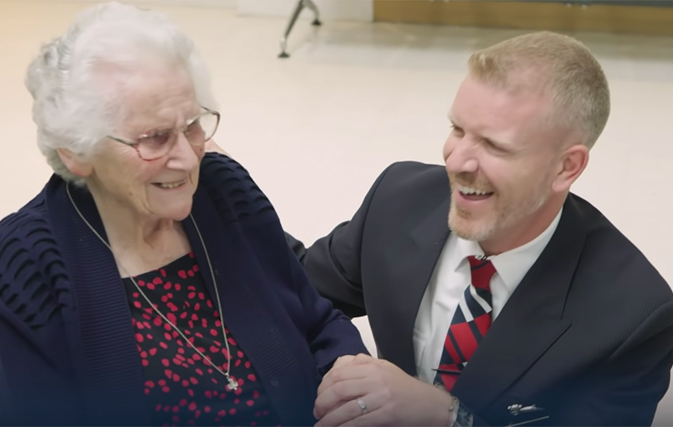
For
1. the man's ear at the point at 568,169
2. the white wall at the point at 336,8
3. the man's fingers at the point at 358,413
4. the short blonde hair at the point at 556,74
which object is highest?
the short blonde hair at the point at 556,74

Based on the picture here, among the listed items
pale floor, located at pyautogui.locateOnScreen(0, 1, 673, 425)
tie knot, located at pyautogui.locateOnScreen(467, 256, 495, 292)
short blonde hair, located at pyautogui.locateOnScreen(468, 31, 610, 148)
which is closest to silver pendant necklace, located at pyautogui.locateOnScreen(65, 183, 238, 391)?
tie knot, located at pyautogui.locateOnScreen(467, 256, 495, 292)

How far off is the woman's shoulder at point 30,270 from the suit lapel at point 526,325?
0.88 meters

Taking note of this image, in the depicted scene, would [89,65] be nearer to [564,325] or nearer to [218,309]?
[218,309]

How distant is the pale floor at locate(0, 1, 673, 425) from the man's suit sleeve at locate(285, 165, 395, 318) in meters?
0.65

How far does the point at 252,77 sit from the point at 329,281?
312 cm

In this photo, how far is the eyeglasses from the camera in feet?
5.34

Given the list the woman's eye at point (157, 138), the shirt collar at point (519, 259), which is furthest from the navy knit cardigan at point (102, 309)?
the shirt collar at point (519, 259)

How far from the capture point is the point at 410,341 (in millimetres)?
1989

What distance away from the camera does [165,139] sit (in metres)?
1.66

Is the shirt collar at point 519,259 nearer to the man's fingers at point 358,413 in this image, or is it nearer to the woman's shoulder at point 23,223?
the man's fingers at point 358,413

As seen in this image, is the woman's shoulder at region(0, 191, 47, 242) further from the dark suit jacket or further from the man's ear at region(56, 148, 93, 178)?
the dark suit jacket

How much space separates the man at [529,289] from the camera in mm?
1742

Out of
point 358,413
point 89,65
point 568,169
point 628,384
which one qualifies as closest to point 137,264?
point 89,65

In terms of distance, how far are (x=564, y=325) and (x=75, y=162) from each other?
3.46 ft
